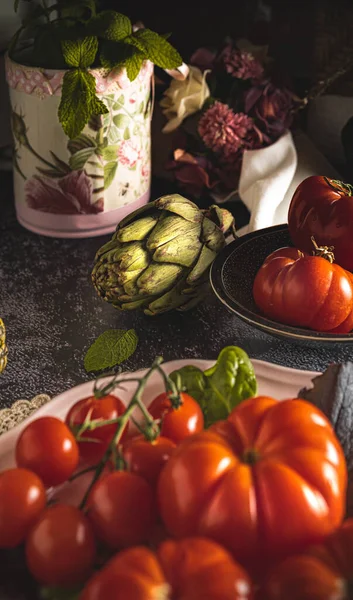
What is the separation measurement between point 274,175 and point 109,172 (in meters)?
0.25

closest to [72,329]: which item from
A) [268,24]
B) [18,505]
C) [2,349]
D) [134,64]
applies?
[2,349]

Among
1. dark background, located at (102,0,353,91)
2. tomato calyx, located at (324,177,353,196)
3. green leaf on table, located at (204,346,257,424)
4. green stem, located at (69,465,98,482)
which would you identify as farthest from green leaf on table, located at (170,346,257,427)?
dark background, located at (102,0,353,91)

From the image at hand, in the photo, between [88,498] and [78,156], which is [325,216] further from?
[88,498]

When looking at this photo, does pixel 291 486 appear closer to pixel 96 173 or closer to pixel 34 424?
pixel 34 424

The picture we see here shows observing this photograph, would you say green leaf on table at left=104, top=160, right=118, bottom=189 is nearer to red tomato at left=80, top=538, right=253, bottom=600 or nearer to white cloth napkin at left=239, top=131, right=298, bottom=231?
white cloth napkin at left=239, top=131, right=298, bottom=231

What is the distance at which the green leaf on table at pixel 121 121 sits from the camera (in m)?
1.14

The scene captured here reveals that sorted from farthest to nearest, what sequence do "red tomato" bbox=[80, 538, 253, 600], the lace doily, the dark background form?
the dark background, the lace doily, "red tomato" bbox=[80, 538, 253, 600]

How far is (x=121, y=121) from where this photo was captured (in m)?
1.14

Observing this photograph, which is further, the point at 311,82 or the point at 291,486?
the point at 311,82

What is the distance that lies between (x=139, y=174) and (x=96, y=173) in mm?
80

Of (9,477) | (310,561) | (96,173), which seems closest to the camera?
(310,561)

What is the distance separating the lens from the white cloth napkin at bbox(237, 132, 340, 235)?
1165 mm

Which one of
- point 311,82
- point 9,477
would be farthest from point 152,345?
point 311,82

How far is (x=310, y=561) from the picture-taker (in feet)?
1.52
